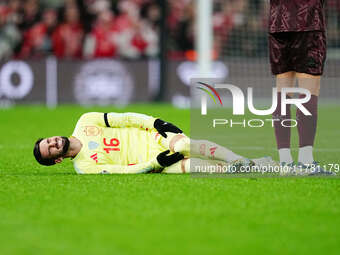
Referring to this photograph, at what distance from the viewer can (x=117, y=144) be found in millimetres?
6043

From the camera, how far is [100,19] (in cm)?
1717

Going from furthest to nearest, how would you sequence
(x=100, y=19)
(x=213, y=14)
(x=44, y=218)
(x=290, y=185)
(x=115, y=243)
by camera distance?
(x=100, y=19), (x=213, y=14), (x=290, y=185), (x=44, y=218), (x=115, y=243)

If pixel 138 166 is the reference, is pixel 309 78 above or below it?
above

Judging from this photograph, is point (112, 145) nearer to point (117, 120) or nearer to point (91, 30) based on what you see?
point (117, 120)

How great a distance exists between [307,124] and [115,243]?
269 centimetres

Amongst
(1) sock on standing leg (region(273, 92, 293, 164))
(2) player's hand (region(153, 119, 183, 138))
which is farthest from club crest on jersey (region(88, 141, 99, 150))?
(1) sock on standing leg (region(273, 92, 293, 164))

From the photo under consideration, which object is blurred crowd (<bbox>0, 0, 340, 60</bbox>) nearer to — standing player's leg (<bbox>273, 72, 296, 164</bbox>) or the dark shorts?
the dark shorts

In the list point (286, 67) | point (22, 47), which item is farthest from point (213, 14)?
point (286, 67)

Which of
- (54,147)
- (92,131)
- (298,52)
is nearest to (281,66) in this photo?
(298,52)

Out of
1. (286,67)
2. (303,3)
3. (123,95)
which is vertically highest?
(303,3)

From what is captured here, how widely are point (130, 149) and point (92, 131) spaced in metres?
→ 0.34

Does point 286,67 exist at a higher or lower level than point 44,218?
higher

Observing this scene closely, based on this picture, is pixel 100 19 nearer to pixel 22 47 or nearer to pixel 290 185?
pixel 22 47

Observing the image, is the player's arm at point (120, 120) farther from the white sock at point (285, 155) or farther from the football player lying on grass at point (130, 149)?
the white sock at point (285, 155)
